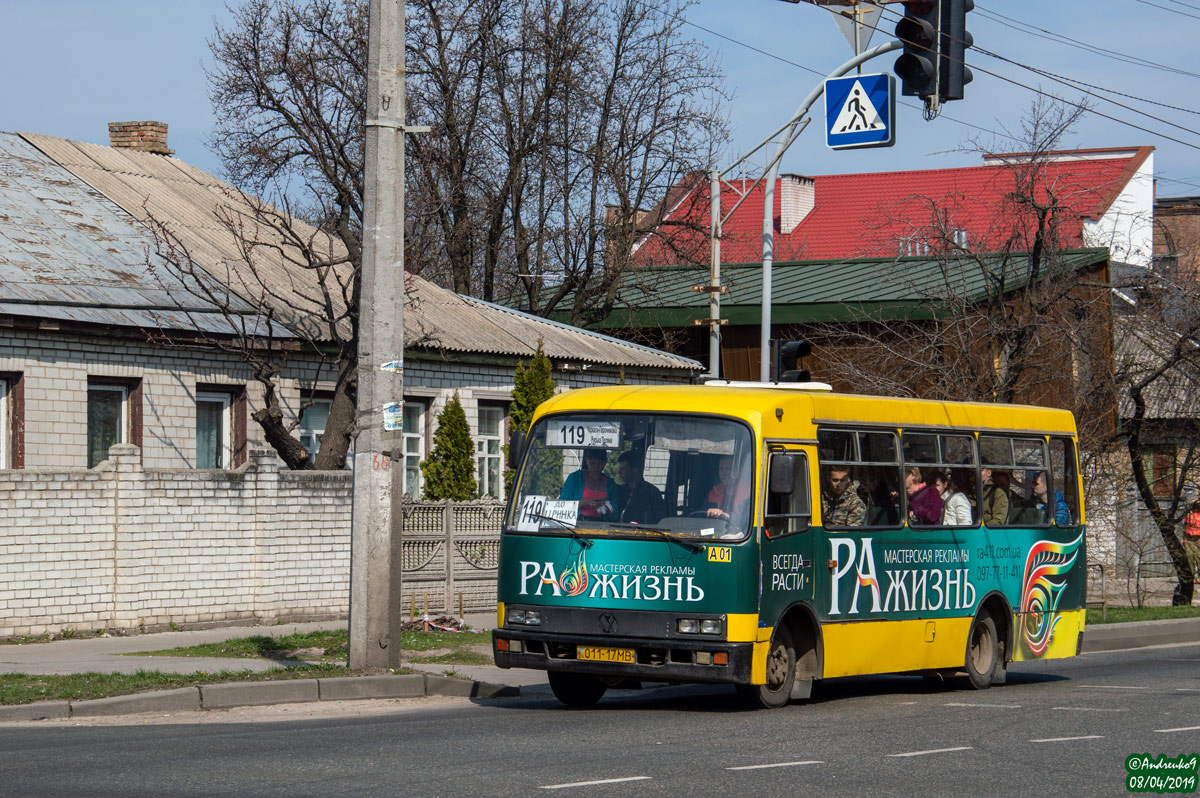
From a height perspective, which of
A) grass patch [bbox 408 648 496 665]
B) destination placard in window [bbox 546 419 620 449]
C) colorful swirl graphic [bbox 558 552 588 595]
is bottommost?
grass patch [bbox 408 648 496 665]

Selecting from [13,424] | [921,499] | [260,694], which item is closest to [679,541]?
[921,499]

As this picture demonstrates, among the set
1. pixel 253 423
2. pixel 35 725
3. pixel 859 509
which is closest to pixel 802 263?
pixel 253 423

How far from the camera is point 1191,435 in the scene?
27078 mm

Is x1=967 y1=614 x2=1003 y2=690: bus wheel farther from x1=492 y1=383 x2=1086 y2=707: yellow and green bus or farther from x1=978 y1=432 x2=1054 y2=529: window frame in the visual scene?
x1=978 y1=432 x2=1054 y2=529: window frame

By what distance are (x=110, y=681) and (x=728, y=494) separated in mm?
5001

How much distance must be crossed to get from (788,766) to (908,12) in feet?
28.2

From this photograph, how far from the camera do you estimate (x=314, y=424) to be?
22.5 metres

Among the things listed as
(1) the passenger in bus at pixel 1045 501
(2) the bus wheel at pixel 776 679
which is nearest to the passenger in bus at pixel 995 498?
(1) the passenger in bus at pixel 1045 501

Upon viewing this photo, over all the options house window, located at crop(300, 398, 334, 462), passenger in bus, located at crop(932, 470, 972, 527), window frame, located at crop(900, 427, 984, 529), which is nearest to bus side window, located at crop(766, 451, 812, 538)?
window frame, located at crop(900, 427, 984, 529)

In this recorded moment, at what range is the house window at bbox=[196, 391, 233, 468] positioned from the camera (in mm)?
20453

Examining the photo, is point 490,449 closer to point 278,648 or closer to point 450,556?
point 450,556

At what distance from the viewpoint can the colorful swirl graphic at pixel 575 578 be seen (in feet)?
38.6

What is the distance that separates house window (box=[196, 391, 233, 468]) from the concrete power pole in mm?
7874

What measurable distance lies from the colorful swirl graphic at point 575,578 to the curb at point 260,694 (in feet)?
6.29
